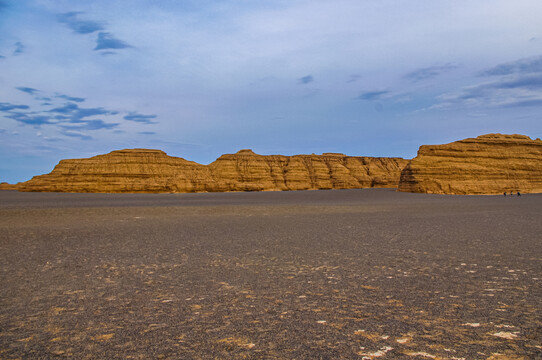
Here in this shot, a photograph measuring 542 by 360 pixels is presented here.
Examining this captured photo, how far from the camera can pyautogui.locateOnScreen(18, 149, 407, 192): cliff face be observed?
90438mm

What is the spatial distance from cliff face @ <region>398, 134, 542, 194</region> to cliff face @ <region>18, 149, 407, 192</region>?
53438mm

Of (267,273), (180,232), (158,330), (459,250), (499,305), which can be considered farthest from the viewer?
(180,232)

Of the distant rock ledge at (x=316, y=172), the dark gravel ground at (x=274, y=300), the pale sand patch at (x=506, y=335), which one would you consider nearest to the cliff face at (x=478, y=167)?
the distant rock ledge at (x=316, y=172)

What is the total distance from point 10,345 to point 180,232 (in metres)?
10.3

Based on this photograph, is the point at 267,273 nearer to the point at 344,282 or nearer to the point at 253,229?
the point at 344,282

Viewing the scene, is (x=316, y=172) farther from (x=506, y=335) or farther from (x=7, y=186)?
(x=506, y=335)

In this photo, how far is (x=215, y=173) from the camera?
108562mm

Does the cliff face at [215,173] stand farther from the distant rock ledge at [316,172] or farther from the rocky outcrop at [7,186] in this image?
the rocky outcrop at [7,186]

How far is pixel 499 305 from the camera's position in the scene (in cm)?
532

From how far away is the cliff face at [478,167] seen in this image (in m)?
58.0

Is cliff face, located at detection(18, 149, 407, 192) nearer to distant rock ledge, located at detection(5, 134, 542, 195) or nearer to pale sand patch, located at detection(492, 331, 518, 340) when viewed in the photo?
distant rock ledge, located at detection(5, 134, 542, 195)

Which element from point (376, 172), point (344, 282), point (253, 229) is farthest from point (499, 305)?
point (376, 172)

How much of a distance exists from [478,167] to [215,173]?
69178 mm

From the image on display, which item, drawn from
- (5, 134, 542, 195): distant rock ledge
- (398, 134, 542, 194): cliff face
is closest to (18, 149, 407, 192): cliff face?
(5, 134, 542, 195): distant rock ledge
